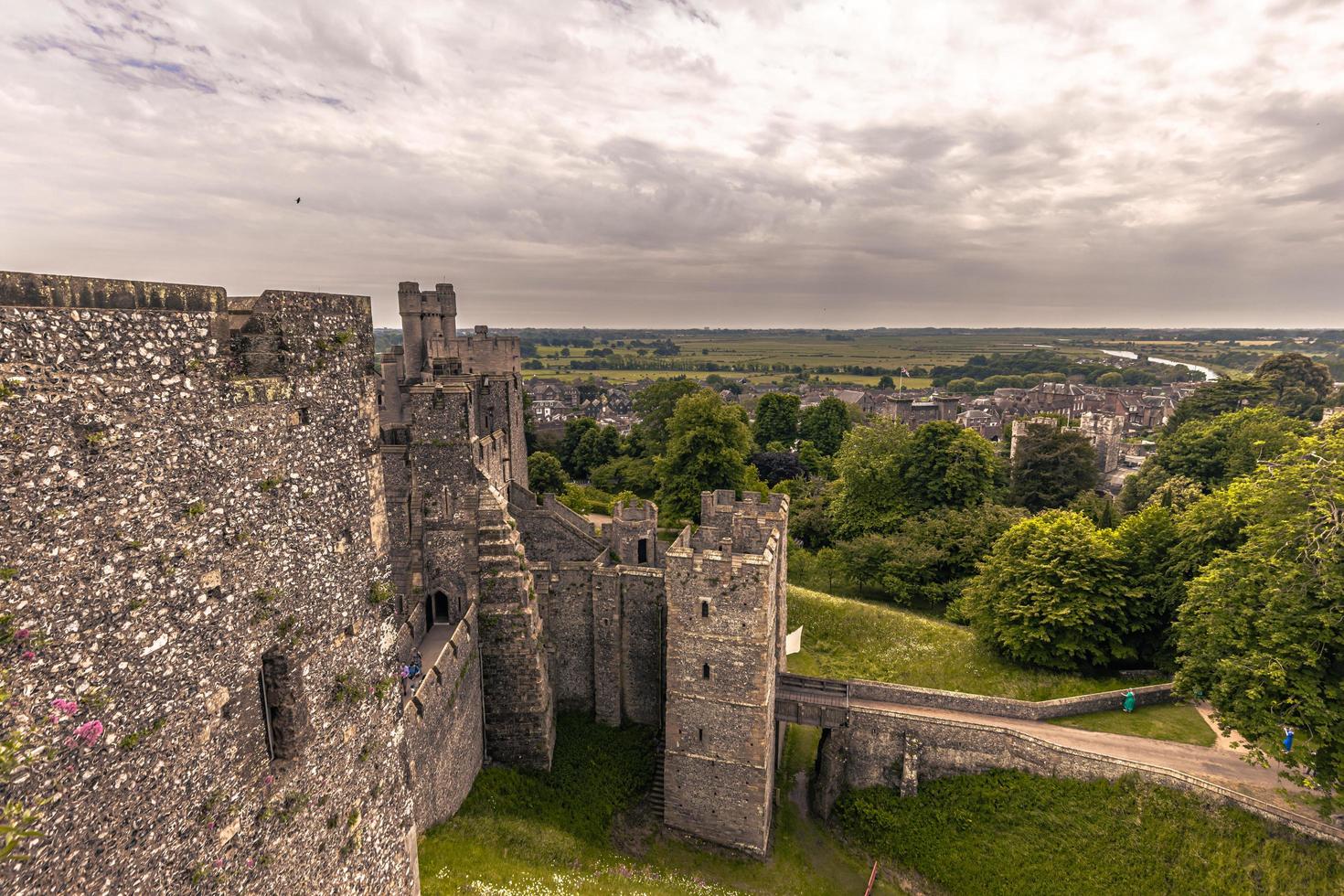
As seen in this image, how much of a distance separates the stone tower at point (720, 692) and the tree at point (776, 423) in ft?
182

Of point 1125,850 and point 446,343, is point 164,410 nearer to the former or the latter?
point 1125,850

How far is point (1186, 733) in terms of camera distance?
21.6 m

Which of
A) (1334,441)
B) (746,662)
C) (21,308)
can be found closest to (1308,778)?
(1334,441)

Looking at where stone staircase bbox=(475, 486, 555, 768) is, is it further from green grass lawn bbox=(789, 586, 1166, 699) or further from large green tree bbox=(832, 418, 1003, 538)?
large green tree bbox=(832, 418, 1003, 538)

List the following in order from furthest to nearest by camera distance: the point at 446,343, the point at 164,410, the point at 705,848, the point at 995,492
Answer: the point at 995,492 < the point at 446,343 < the point at 705,848 < the point at 164,410

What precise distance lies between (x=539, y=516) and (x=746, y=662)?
35.7ft

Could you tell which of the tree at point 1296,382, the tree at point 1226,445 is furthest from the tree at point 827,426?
the tree at point 1296,382

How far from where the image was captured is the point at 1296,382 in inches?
2427

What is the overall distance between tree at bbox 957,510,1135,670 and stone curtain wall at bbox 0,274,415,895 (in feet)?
82.7

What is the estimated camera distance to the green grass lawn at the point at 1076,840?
56.0 feet

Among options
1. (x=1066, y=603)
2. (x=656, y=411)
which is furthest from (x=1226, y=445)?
(x=656, y=411)

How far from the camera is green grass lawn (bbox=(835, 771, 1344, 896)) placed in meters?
17.1

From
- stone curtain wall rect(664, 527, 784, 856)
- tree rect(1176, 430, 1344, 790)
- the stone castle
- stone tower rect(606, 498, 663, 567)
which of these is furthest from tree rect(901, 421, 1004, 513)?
the stone castle

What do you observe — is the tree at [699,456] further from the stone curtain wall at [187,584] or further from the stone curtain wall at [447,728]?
the stone curtain wall at [187,584]
